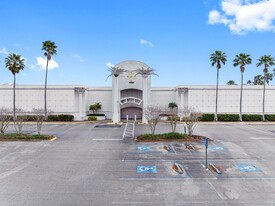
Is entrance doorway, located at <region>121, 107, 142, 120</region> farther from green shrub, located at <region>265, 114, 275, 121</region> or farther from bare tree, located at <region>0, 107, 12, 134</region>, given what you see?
green shrub, located at <region>265, 114, 275, 121</region>

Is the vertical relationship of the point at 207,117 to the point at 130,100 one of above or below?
below

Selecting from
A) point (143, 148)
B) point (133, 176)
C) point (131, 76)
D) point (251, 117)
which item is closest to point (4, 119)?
point (143, 148)

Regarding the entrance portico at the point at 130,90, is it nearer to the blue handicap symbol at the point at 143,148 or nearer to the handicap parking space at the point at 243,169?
the blue handicap symbol at the point at 143,148

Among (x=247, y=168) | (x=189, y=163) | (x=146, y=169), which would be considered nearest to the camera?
(x=146, y=169)

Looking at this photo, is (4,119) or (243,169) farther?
(4,119)

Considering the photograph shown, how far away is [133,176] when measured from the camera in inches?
398

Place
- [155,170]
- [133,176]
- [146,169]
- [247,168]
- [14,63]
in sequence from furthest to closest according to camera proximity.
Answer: [14,63] → [247,168] → [146,169] → [155,170] → [133,176]

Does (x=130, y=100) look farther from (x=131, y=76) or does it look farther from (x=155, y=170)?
(x=155, y=170)

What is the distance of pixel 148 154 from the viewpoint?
1438cm

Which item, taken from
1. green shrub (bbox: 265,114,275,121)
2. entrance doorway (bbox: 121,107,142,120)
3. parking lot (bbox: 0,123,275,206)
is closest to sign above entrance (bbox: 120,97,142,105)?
entrance doorway (bbox: 121,107,142,120)

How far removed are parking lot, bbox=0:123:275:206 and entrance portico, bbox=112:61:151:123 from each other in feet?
60.0

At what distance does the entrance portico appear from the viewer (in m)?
33.9

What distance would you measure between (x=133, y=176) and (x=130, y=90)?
30.8 meters

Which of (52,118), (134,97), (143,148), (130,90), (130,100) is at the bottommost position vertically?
(143,148)
